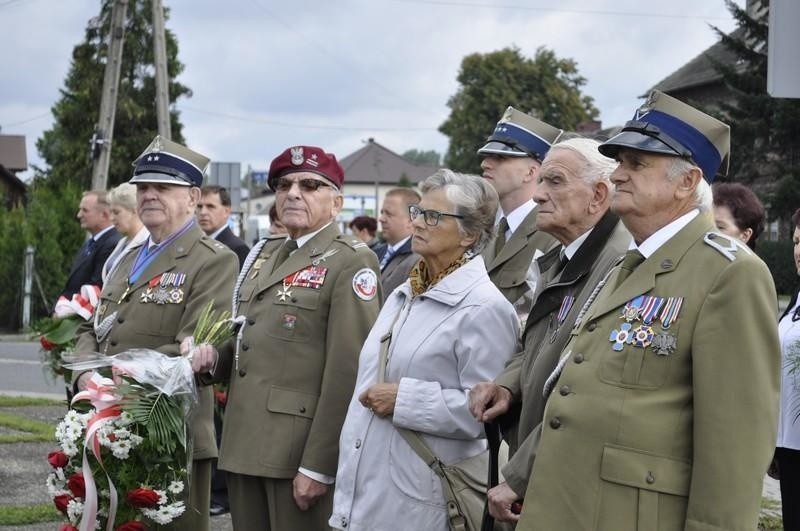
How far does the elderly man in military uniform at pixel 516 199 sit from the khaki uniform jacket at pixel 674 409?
1.70 meters

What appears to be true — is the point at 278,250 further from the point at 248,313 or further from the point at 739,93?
the point at 739,93

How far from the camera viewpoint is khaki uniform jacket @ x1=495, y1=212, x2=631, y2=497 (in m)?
3.42

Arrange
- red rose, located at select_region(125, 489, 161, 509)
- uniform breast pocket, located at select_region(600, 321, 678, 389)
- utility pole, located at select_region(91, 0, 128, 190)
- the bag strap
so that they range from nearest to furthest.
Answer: uniform breast pocket, located at select_region(600, 321, 678, 389) < the bag strap < red rose, located at select_region(125, 489, 161, 509) < utility pole, located at select_region(91, 0, 128, 190)

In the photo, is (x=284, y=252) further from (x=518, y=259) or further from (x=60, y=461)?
(x=60, y=461)

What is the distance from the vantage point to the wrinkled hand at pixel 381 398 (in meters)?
4.04

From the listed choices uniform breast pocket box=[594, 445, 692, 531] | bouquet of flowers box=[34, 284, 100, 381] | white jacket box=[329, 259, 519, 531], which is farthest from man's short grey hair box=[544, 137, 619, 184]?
bouquet of flowers box=[34, 284, 100, 381]

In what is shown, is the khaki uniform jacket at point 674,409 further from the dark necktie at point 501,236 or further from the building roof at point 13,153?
the building roof at point 13,153

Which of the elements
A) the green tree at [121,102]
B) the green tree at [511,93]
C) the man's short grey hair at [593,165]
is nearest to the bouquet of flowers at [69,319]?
the man's short grey hair at [593,165]

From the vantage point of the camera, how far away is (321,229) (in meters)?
4.93

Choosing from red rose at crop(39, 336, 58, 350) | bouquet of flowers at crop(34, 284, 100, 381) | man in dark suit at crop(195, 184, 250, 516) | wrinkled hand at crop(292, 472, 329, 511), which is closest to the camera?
wrinkled hand at crop(292, 472, 329, 511)

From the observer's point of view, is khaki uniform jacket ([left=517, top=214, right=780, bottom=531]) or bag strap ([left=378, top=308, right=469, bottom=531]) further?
bag strap ([left=378, top=308, right=469, bottom=531])

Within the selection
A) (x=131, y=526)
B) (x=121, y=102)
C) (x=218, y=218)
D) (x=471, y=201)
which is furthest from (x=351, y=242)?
(x=121, y=102)

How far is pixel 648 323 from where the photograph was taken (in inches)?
119

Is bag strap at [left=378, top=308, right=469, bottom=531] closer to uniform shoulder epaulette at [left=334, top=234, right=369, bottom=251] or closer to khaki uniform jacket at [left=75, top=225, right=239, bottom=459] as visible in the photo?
uniform shoulder epaulette at [left=334, top=234, right=369, bottom=251]
